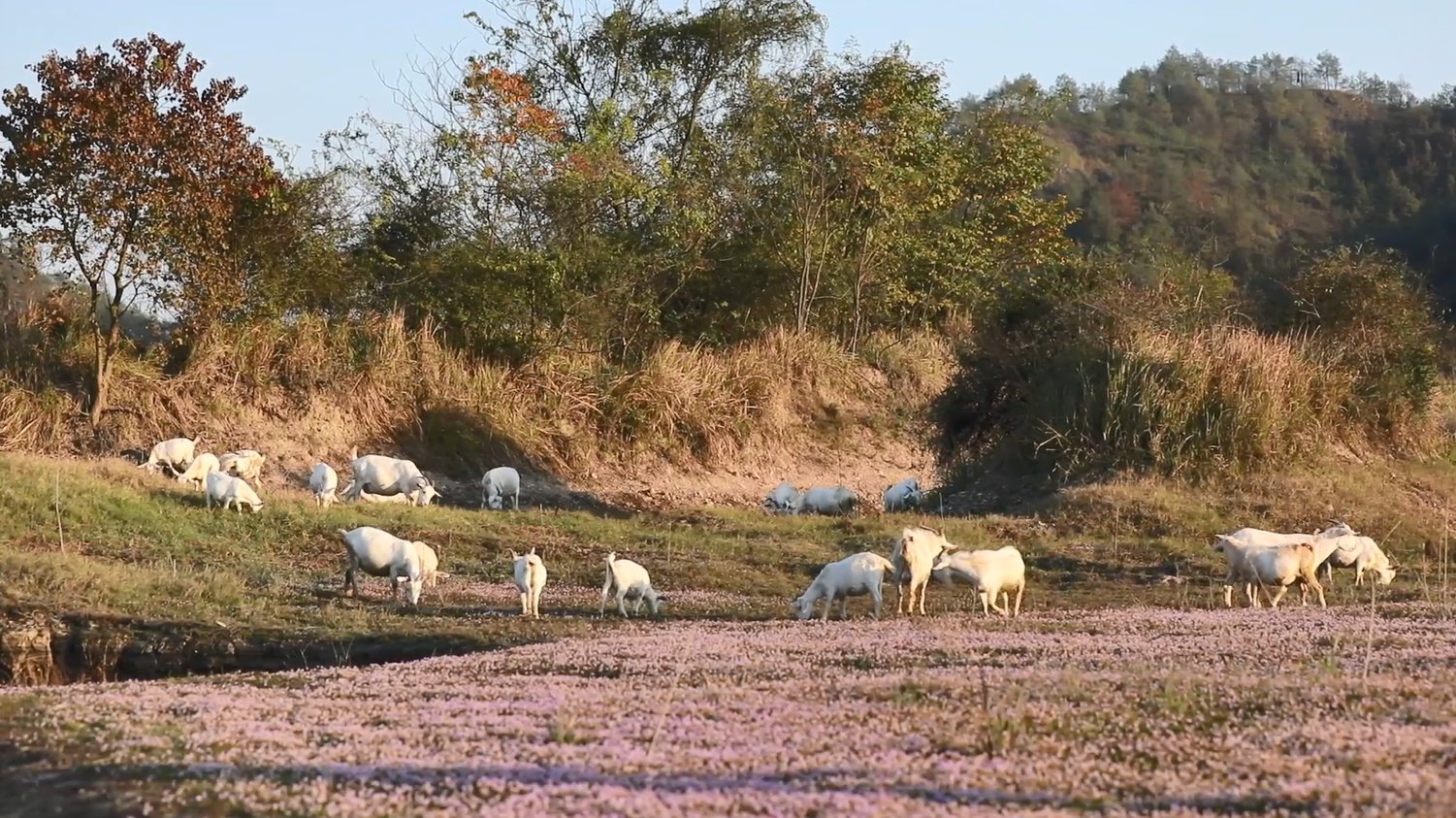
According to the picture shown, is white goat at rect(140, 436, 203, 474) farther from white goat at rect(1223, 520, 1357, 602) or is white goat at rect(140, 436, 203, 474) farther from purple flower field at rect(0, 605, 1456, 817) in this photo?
white goat at rect(1223, 520, 1357, 602)

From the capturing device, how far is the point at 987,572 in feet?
60.1

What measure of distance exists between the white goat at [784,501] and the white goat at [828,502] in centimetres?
20

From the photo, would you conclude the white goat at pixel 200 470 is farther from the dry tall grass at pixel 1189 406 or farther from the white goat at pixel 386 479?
the dry tall grass at pixel 1189 406

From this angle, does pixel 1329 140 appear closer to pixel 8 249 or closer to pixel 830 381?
pixel 830 381

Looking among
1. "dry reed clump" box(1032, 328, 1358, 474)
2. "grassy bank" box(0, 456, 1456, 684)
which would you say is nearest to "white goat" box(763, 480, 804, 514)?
"grassy bank" box(0, 456, 1456, 684)

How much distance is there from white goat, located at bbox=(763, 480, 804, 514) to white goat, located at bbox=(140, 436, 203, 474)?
11116 mm

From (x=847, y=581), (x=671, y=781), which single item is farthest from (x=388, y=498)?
(x=671, y=781)

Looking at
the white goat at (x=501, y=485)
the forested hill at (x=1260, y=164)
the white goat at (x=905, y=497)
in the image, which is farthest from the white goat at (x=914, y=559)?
the forested hill at (x=1260, y=164)

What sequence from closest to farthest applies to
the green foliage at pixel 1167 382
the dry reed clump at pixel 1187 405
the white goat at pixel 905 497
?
the dry reed clump at pixel 1187 405 < the green foliage at pixel 1167 382 < the white goat at pixel 905 497

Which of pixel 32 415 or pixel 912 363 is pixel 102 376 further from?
pixel 912 363

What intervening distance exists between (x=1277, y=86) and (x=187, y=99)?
5116 inches

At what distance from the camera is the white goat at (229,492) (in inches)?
965

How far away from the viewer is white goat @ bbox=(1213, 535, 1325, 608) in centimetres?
1864

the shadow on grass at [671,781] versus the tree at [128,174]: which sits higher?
the tree at [128,174]
